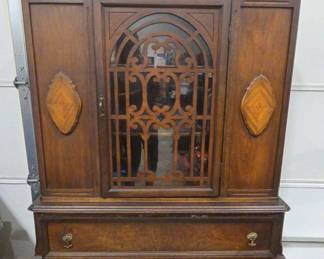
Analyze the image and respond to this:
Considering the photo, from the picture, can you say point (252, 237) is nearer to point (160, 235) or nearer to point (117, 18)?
point (160, 235)

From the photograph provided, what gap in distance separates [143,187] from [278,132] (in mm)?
538

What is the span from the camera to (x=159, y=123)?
991 mm

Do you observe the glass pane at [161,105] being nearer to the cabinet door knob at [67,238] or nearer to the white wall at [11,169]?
the cabinet door knob at [67,238]

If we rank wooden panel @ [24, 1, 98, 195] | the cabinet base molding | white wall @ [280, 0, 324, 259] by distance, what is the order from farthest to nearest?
white wall @ [280, 0, 324, 259], the cabinet base molding, wooden panel @ [24, 1, 98, 195]

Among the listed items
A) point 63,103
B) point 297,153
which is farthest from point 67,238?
point 297,153

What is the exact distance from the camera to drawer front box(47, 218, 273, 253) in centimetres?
105

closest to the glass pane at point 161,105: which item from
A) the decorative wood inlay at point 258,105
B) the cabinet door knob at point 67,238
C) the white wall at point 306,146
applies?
the decorative wood inlay at point 258,105

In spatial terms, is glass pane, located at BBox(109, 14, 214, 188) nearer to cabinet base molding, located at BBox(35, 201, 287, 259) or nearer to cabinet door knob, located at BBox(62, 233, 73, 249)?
cabinet base molding, located at BBox(35, 201, 287, 259)

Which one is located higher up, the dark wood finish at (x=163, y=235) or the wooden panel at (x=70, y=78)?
the wooden panel at (x=70, y=78)

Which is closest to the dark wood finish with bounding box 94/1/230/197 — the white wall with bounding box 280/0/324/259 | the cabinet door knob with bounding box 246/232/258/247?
the cabinet door knob with bounding box 246/232/258/247

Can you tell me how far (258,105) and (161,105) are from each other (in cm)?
34

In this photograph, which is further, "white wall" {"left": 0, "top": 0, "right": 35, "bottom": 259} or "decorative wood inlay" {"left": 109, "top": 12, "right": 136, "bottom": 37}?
"white wall" {"left": 0, "top": 0, "right": 35, "bottom": 259}

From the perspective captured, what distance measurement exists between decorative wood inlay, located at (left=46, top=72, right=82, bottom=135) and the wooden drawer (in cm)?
38

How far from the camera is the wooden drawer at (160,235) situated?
3.44 feet
